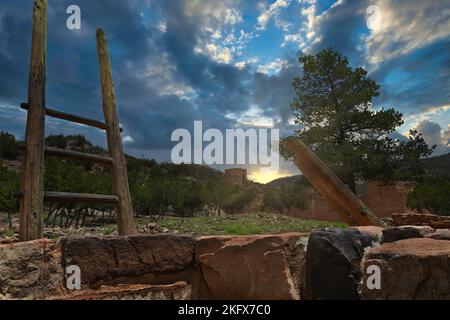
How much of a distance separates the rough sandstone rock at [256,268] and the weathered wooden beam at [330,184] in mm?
1259

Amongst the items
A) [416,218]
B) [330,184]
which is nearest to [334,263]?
[330,184]

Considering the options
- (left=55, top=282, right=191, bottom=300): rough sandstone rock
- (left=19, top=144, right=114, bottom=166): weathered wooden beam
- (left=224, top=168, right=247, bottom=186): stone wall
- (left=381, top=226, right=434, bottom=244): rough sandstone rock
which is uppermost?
(left=224, top=168, right=247, bottom=186): stone wall

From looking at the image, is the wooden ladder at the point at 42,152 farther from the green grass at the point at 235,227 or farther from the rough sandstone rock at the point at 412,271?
the green grass at the point at 235,227

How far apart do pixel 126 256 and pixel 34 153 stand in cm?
126

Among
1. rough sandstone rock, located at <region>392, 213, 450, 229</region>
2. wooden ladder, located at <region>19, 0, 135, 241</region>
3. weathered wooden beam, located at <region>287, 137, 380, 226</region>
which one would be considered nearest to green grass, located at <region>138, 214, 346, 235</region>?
rough sandstone rock, located at <region>392, 213, 450, 229</region>

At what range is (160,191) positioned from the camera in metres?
28.8

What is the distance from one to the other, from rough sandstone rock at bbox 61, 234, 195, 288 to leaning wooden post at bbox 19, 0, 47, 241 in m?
0.78

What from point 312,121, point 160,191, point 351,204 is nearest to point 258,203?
point 160,191

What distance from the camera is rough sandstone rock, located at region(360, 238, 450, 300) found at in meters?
1.35

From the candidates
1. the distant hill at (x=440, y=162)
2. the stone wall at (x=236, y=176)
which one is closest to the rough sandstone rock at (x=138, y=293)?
the distant hill at (x=440, y=162)

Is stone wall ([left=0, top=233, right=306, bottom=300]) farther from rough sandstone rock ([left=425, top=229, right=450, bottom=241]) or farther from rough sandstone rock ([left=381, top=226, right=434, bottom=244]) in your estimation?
rough sandstone rock ([left=425, top=229, right=450, bottom=241])

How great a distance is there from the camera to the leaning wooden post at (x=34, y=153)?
2529 millimetres

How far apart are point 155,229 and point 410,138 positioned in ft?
53.1
